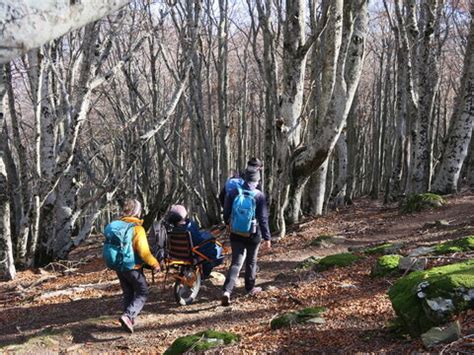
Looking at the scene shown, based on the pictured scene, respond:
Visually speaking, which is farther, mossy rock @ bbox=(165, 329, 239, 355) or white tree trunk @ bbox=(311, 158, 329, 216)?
white tree trunk @ bbox=(311, 158, 329, 216)

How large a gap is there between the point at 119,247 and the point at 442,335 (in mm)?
3342

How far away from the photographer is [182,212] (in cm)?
608

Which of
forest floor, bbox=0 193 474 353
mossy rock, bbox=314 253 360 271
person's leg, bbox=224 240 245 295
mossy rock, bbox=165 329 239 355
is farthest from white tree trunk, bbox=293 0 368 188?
mossy rock, bbox=165 329 239 355

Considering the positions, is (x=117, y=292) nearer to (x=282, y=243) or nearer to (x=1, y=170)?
(x=1, y=170)

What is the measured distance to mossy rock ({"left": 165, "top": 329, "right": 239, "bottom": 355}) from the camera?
424 centimetres

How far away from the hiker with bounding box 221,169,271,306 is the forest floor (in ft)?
1.53

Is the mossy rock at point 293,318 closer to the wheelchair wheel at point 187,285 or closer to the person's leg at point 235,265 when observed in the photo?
the person's leg at point 235,265

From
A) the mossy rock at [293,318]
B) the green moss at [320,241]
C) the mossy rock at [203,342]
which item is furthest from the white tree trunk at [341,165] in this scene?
the mossy rock at [203,342]

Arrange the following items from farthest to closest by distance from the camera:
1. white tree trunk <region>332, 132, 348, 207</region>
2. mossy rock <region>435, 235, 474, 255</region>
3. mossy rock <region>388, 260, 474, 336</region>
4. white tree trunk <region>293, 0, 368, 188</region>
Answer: white tree trunk <region>332, 132, 348, 207</region>
white tree trunk <region>293, 0, 368, 188</region>
mossy rock <region>435, 235, 474, 255</region>
mossy rock <region>388, 260, 474, 336</region>

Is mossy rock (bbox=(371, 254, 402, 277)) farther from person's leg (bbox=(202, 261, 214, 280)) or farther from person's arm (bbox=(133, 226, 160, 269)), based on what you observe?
person's arm (bbox=(133, 226, 160, 269))

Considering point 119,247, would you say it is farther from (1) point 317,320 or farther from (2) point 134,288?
(1) point 317,320

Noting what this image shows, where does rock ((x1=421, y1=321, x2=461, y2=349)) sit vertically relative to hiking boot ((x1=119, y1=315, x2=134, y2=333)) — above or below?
above

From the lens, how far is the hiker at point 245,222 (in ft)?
18.9

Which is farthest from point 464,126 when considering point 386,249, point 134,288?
point 134,288
